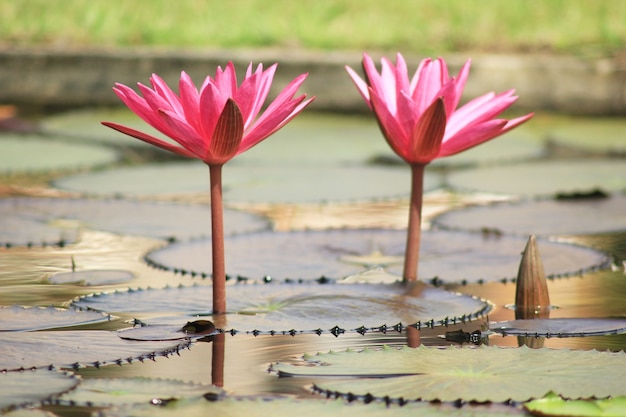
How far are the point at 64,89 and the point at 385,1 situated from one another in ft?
6.16

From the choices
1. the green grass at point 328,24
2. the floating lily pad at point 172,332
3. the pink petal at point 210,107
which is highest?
the green grass at point 328,24

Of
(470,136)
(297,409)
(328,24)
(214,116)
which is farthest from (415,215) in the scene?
(328,24)

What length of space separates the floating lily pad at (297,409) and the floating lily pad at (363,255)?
0.80 metres

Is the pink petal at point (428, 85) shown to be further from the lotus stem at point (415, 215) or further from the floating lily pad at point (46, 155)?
the floating lily pad at point (46, 155)

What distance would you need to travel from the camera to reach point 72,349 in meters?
1.59

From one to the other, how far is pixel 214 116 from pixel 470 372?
0.52m

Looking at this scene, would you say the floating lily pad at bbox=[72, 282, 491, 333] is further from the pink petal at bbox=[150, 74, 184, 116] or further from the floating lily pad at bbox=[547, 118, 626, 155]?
the floating lily pad at bbox=[547, 118, 626, 155]

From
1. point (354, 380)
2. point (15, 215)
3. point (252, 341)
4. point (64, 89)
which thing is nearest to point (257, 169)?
point (15, 215)

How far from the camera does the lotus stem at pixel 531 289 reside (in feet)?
6.11

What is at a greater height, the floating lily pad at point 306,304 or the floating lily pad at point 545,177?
the floating lily pad at point 545,177

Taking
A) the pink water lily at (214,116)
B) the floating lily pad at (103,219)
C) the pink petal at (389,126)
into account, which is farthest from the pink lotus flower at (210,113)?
the floating lily pad at (103,219)

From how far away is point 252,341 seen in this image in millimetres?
1664

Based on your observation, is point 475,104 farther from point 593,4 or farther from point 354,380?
point 593,4

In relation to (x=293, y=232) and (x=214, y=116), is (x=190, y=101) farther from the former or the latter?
(x=293, y=232)
